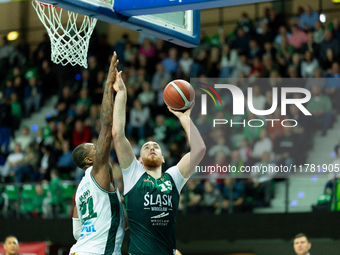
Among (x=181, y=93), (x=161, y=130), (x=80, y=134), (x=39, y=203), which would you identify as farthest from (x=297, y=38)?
(x=181, y=93)

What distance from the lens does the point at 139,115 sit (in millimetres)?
12789

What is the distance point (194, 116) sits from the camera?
38.2ft

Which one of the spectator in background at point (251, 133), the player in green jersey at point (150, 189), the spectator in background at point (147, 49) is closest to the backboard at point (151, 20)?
the player in green jersey at point (150, 189)

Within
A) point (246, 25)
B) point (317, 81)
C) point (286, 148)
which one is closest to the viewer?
point (286, 148)

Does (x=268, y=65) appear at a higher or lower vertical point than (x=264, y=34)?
lower

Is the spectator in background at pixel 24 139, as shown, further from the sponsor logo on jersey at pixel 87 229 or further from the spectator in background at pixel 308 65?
the sponsor logo on jersey at pixel 87 229

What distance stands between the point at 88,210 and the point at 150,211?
0.53m

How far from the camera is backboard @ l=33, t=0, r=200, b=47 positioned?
17.5 ft

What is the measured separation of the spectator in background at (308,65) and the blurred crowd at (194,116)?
0.06ft

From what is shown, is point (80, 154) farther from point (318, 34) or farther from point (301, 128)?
point (318, 34)

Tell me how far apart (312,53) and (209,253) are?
173 inches

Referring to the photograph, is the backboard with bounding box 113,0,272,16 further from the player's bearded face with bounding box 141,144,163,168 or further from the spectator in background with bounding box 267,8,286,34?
the spectator in background with bounding box 267,8,286,34

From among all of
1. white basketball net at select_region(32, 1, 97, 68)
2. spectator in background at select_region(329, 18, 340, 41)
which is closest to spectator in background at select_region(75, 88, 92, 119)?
spectator in background at select_region(329, 18, 340, 41)

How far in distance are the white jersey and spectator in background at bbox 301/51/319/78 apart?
7.31 metres
